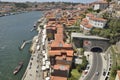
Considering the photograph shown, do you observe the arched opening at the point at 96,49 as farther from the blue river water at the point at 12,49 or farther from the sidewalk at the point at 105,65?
the blue river water at the point at 12,49

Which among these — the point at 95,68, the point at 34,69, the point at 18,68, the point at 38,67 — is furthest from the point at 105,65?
the point at 18,68

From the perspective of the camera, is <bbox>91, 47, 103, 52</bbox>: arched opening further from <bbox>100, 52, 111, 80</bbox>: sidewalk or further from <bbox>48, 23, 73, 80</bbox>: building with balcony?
<bbox>48, 23, 73, 80</bbox>: building with balcony

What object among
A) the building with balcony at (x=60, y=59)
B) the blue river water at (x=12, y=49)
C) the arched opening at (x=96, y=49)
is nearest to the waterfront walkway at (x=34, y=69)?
the blue river water at (x=12, y=49)

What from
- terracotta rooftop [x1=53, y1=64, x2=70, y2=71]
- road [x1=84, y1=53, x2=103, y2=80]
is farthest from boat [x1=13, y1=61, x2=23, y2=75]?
road [x1=84, y1=53, x2=103, y2=80]

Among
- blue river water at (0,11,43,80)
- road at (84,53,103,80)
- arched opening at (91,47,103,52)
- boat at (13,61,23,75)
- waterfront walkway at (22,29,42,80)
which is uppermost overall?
arched opening at (91,47,103,52)

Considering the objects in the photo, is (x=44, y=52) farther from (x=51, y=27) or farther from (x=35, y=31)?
(x=35, y=31)

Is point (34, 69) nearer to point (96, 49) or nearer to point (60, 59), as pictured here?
point (60, 59)

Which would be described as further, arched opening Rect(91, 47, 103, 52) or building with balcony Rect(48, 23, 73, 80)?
arched opening Rect(91, 47, 103, 52)

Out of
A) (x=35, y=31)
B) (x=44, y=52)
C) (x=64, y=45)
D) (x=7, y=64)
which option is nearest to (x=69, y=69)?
(x=64, y=45)
